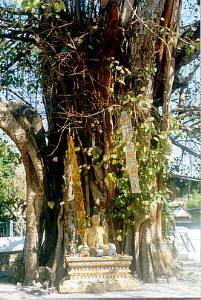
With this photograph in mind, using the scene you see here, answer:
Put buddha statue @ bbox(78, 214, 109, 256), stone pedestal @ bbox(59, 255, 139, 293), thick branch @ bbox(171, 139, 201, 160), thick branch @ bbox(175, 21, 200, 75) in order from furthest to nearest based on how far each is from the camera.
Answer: thick branch @ bbox(171, 139, 201, 160), thick branch @ bbox(175, 21, 200, 75), buddha statue @ bbox(78, 214, 109, 256), stone pedestal @ bbox(59, 255, 139, 293)

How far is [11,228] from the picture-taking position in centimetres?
437

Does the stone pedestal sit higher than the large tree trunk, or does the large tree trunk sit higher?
the large tree trunk

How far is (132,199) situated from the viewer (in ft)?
10.6

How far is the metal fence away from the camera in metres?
4.14

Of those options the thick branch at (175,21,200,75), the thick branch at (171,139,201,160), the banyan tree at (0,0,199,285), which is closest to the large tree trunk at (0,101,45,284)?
the banyan tree at (0,0,199,285)

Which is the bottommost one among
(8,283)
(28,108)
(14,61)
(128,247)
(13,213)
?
(8,283)

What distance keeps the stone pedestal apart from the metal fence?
3.78 ft

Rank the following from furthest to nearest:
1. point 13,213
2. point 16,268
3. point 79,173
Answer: point 13,213
point 16,268
point 79,173

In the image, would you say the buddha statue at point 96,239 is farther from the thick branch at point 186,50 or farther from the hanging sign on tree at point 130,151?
the thick branch at point 186,50

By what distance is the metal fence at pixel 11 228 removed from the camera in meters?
4.14

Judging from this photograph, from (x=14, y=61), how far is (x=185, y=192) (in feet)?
6.08

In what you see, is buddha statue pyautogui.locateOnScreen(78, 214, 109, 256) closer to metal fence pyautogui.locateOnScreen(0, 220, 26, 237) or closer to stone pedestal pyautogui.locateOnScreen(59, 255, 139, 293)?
stone pedestal pyautogui.locateOnScreen(59, 255, 139, 293)

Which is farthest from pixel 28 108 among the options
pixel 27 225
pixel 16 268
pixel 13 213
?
pixel 13 213

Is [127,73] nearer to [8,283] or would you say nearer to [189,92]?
[189,92]
